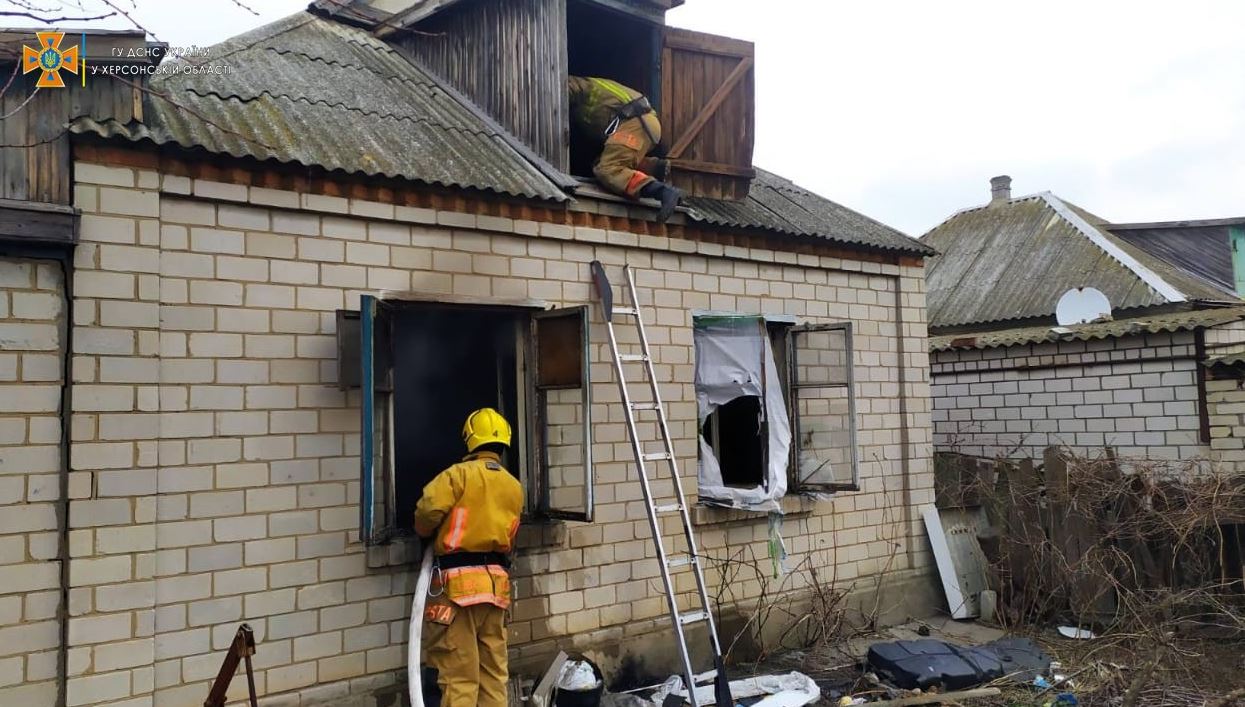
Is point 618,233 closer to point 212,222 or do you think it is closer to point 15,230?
point 212,222

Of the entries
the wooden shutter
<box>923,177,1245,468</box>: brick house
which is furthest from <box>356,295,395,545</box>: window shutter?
<box>923,177,1245,468</box>: brick house

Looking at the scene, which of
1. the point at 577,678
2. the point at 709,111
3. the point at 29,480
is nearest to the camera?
the point at 29,480

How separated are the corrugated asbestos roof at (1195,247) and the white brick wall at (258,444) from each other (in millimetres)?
11382

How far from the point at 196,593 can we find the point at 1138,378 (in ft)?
30.9

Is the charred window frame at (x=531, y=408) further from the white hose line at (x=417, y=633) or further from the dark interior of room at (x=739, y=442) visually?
the dark interior of room at (x=739, y=442)

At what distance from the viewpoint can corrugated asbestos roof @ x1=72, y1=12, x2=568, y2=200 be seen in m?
4.93

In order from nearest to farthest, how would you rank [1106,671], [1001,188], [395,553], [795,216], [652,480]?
[395,553] → [1106,671] → [652,480] → [795,216] → [1001,188]

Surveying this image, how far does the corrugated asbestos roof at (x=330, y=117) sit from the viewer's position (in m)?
4.93

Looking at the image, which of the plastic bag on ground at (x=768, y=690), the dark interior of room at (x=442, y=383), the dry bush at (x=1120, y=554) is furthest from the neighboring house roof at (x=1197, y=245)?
the dark interior of room at (x=442, y=383)

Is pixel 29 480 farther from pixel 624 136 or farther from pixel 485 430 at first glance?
pixel 624 136

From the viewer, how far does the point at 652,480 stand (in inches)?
257

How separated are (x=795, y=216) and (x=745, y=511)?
2.61 m

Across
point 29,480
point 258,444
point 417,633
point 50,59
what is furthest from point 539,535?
point 50,59

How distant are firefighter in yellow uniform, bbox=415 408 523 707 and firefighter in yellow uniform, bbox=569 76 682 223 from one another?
7.67 ft
